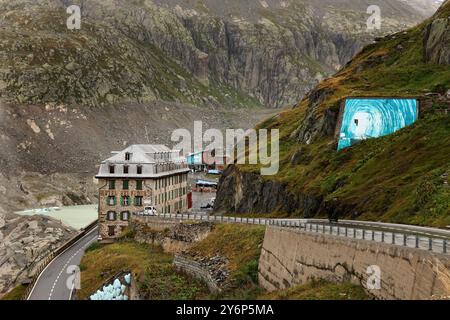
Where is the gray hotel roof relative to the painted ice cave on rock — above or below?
below

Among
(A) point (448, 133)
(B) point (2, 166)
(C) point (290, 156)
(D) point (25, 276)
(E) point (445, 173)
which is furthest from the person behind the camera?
(B) point (2, 166)

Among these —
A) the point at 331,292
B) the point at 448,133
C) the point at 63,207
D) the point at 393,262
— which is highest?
the point at 448,133

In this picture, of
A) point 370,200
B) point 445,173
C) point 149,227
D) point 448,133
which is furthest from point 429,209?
point 149,227

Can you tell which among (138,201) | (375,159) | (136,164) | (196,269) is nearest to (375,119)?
(375,159)

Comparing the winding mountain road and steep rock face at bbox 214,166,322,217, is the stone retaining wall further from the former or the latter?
steep rock face at bbox 214,166,322,217

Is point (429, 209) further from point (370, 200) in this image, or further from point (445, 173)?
point (370, 200)

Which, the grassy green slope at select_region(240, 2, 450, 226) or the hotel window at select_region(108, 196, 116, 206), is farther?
the hotel window at select_region(108, 196, 116, 206)

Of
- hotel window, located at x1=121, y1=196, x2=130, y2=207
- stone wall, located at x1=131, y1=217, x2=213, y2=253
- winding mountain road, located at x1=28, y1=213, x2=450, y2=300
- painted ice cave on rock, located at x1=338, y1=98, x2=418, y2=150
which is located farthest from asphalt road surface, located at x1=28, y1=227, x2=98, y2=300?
painted ice cave on rock, located at x1=338, y1=98, x2=418, y2=150

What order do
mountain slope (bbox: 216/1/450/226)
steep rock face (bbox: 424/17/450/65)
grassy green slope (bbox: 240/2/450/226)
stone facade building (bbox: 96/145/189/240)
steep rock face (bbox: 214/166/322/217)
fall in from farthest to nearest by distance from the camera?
steep rock face (bbox: 424/17/450/65)
stone facade building (bbox: 96/145/189/240)
steep rock face (bbox: 214/166/322/217)
mountain slope (bbox: 216/1/450/226)
grassy green slope (bbox: 240/2/450/226)
